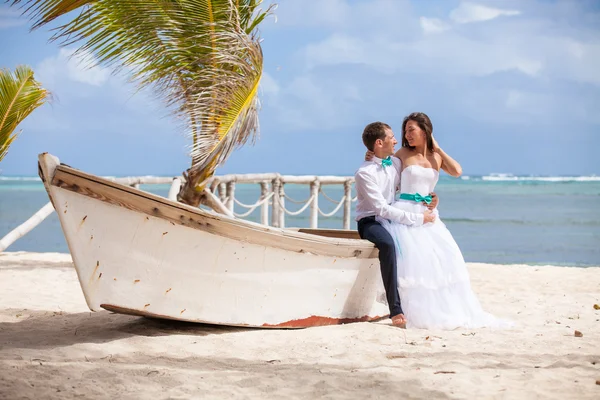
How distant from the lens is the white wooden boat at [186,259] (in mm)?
4406

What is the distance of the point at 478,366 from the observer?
4328 millimetres

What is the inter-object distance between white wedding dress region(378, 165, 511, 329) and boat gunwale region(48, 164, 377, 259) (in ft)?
1.17

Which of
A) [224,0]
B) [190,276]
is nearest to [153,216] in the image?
[190,276]

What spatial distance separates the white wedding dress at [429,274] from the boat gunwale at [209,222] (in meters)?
0.36

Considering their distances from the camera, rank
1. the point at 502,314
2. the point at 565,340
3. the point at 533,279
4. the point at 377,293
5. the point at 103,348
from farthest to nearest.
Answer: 1. the point at 533,279
2. the point at 502,314
3. the point at 377,293
4. the point at 565,340
5. the point at 103,348

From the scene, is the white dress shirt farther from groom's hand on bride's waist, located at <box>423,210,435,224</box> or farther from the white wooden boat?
the white wooden boat

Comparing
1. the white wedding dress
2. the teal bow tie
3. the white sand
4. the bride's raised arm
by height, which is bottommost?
the white sand

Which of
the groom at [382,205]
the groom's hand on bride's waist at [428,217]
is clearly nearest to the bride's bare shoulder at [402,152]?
the groom at [382,205]

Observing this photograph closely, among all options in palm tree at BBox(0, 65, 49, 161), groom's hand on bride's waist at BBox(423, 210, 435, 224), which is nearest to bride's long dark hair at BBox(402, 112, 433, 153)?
groom's hand on bride's waist at BBox(423, 210, 435, 224)

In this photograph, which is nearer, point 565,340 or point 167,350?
point 167,350

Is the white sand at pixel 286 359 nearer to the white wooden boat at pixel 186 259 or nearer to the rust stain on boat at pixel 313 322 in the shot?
the rust stain on boat at pixel 313 322

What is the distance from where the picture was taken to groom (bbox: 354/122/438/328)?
539cm

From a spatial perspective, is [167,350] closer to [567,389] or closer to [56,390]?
[56,390]

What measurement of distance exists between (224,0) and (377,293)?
3387 millimetres
